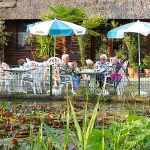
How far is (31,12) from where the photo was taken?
25.1 meters

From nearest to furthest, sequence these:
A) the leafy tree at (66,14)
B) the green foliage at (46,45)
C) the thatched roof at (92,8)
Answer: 1. the leafy tree at (66,14)
2. the green foliage at (46,45)
3. the thatched roof at (92,8)

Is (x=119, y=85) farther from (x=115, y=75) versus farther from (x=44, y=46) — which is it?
(x=44, y=46)

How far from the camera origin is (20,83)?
1386cm

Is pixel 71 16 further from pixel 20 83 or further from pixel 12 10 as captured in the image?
pixel 20 83

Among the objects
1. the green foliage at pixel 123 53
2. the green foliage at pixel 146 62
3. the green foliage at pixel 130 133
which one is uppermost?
the green foliage at pixel 123 53

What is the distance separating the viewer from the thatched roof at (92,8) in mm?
24188

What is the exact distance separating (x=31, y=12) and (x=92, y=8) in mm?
2794

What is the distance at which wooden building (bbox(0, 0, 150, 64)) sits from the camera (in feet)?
80.3

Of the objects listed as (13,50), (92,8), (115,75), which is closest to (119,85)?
(115,75)

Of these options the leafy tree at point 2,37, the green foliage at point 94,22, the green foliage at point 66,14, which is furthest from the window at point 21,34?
the green foliage at point 94,22

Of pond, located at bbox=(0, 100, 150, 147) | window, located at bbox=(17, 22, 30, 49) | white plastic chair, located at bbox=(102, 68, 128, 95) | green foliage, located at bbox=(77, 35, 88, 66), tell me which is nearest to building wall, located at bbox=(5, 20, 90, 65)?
window, located at bbox=(17, 22, 30, 49)

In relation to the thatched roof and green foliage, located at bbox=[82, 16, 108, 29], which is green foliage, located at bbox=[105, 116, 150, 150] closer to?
green foliage, located at bbox=[82, 16, 108, 29]

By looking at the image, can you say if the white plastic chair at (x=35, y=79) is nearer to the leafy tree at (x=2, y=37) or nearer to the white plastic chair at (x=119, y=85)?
the white plastic chair at (x=119, y=85)

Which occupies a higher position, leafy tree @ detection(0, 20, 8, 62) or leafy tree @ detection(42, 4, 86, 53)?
leafy tree @ detection(42, 4, 86, 53)
